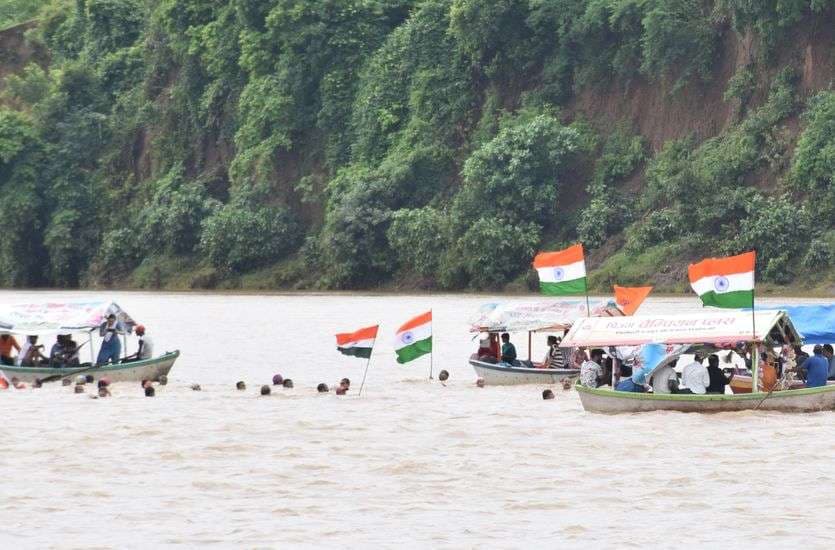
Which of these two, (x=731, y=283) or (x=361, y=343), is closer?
(x=731, y=283)

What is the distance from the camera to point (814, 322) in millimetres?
27562

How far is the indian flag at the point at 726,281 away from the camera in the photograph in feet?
80.7

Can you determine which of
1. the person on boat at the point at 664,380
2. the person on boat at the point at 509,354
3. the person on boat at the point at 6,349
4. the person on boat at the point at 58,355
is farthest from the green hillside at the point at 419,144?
the person on boat at the point at 664,380

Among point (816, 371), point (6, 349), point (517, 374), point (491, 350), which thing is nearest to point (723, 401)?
point (816, 371)

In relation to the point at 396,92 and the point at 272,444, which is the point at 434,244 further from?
the point at 272,444

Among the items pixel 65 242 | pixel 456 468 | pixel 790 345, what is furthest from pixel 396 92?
pixel 456 468

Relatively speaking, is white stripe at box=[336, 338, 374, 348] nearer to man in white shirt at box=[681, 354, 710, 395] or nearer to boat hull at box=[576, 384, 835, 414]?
boat hull at box=[576, 384, 835, 414]

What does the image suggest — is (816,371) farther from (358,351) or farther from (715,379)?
(358,351)

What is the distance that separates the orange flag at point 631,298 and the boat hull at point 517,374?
1667mm

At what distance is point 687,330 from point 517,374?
5.60 metres

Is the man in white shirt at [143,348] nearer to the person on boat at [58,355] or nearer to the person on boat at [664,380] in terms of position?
the person on boat at [58,355]

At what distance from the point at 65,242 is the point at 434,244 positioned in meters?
20.5

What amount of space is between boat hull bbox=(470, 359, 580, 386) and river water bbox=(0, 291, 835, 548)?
0.54 meters

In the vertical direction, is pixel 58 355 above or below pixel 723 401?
above
